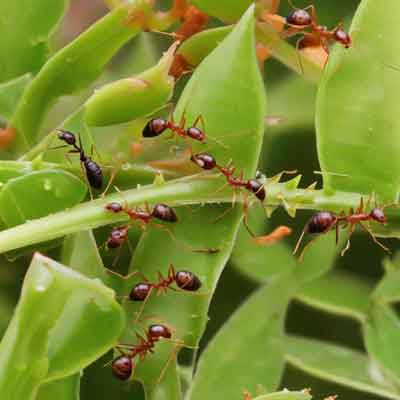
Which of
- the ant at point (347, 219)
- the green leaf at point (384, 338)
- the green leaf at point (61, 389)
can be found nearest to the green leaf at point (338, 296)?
the green leaf at point (384, 338)

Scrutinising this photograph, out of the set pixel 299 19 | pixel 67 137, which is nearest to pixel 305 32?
pixel 299 19

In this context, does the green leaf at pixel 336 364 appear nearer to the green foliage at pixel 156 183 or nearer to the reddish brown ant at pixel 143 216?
the green foliage at pixel 156 183

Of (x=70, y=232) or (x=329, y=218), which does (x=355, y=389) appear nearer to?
(x=329, y=218)

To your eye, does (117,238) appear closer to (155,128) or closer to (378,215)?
(155,128)

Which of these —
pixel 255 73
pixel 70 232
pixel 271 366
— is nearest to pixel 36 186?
pixel 70 232

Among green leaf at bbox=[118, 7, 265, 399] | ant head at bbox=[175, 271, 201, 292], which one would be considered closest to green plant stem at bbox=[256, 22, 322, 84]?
green leaf at bbox=[118, 7, 265, 399]

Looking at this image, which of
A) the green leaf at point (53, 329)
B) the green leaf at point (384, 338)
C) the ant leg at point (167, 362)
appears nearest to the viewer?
the green leaf at point (53, 329)

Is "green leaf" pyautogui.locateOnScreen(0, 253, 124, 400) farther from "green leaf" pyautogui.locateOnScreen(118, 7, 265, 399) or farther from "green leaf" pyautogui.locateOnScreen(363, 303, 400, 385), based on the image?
"green leaf" pyautogui.locateOnScreen(363, 303, 400, 385)
